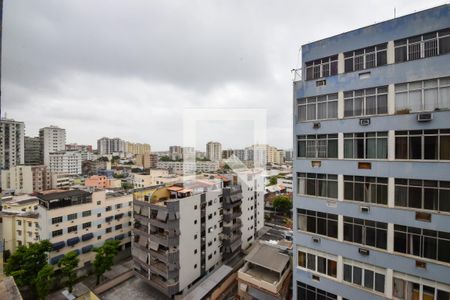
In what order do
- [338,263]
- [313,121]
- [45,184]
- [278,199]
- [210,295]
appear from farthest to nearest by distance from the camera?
[45,184]
[278,199]
[210,295]
[313,121]
[338,263]

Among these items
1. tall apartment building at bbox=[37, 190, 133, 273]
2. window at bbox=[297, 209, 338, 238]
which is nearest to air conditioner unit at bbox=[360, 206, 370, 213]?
window at bbox=[297, 209, 338, 238]

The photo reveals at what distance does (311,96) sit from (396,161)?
12.7ft

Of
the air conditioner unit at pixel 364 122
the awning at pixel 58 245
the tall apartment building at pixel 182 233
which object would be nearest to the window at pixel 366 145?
the air conditioner unit at pixel 364 122

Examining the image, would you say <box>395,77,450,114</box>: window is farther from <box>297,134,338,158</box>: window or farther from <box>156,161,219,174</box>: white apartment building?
<box>156,161,219,174</box>: white apartment building

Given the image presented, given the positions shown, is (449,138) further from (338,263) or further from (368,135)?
(338,263)

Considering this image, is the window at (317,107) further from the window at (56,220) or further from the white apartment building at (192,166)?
the white apartment building at (192,166)

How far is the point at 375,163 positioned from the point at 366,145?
705 mm

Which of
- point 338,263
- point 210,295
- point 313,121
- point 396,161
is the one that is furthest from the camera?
point 210,295

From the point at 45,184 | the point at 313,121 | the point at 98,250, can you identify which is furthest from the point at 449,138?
the point at 45,184

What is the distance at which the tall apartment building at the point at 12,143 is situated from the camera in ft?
160

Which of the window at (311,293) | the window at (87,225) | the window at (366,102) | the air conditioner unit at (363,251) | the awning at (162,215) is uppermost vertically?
the window at (366,102)

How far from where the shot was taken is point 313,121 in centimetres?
891

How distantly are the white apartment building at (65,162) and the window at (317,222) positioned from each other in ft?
226

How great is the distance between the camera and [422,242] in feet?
23.0
